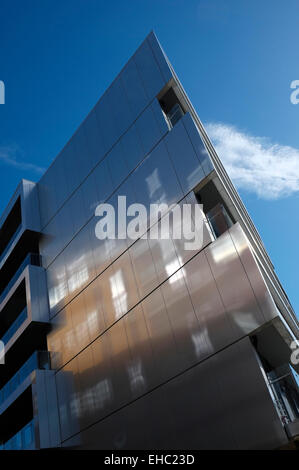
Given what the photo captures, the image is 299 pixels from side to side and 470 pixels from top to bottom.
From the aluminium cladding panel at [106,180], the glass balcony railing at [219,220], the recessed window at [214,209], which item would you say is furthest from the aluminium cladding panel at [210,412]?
the aluminium cladding panel at [106,180]

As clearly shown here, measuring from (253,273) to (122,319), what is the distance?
549 centimetres

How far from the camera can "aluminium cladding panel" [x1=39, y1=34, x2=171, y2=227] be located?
16828 millimetres

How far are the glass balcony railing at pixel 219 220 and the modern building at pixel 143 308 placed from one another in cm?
3

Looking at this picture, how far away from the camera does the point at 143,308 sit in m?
13.8

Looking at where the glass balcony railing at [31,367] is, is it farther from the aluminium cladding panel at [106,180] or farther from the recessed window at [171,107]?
the recessed window at [171,107]

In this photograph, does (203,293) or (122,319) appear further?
(122,319)

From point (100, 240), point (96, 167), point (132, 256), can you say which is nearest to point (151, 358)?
point (132, 256)

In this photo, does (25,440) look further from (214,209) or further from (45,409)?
(214,209)

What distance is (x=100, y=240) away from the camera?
1672 cm

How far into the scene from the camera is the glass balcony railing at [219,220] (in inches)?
483

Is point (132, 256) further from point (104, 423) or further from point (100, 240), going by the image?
point (104, 423)

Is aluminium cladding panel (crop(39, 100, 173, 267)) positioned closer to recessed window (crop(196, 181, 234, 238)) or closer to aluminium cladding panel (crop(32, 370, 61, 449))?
recessed window (crop(196, 181, 234, 238))

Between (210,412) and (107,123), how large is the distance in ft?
41.9

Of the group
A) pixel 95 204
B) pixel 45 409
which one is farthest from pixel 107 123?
pixel 45 409
